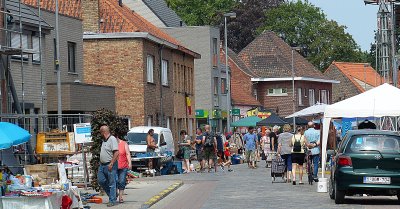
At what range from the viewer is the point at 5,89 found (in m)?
33.7

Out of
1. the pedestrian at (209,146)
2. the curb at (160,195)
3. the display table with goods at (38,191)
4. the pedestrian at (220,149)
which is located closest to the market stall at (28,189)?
the display table with goods at (38,191)

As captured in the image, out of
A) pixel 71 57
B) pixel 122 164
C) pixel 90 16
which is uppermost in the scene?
pixel 90 16

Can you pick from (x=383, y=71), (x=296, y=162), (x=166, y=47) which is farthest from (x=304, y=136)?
(x=166, y=47)

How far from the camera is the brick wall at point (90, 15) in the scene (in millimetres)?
59809

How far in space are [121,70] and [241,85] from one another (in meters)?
43.5

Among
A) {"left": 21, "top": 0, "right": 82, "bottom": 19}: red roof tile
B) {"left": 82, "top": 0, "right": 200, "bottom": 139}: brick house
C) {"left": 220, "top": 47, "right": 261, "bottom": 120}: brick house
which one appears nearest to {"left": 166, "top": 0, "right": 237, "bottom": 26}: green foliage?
{"left": 220, "top": 47, "right": 261, "bottom": 120}: brick house

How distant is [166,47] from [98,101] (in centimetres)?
1492

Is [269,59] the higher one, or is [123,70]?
[269,59]

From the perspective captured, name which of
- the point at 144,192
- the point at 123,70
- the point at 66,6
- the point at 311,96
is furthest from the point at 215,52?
the point at 144,192

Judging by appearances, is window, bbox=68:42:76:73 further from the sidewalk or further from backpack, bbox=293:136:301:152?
backpack, bbox=293:136:301:152

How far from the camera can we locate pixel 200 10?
104500 millimetres

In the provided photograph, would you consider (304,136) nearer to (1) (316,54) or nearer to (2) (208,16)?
(2) (208,16)

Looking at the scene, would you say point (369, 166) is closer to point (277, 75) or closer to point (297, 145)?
point (297, 145)

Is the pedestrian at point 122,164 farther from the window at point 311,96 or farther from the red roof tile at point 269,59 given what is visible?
the window at point 311,96
